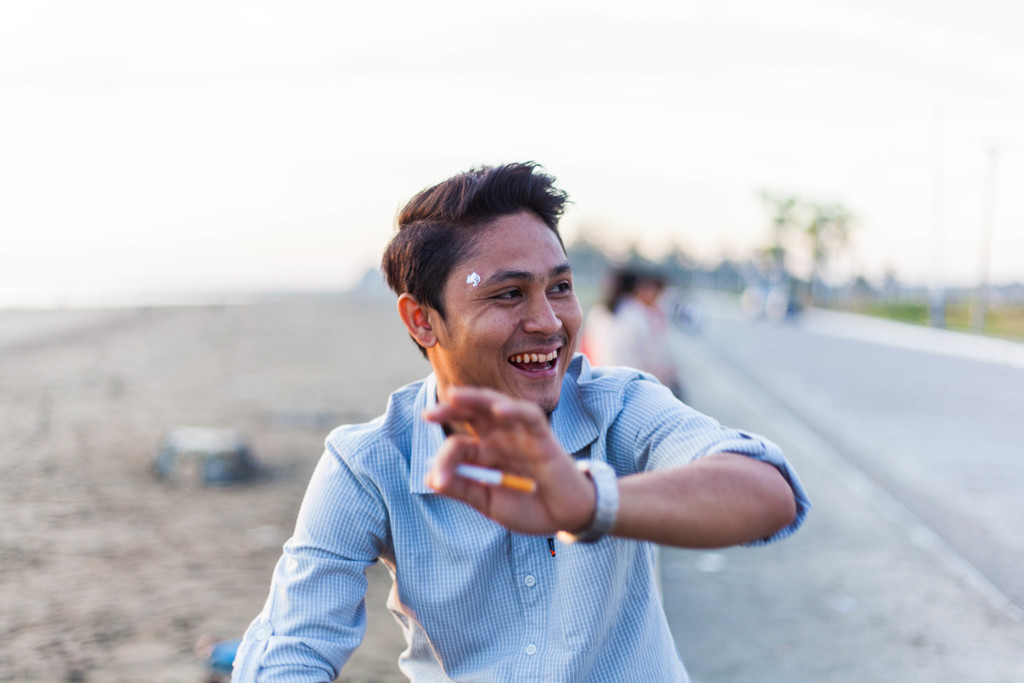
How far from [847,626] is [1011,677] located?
31.0 inches

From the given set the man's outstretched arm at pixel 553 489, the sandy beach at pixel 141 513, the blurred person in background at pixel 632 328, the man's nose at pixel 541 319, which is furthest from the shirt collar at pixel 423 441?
the blurred person in background at pixel 632 328

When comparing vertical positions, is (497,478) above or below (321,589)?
above

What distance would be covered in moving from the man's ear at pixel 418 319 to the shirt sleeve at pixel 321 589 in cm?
33

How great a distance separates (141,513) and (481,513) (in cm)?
593

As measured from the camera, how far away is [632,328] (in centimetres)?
703

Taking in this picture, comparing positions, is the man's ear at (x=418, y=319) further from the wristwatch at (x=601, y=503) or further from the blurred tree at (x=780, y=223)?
the blurred tree at (x=780, y=223)

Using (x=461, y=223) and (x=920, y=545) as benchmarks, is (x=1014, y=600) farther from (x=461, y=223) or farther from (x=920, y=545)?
(x=461, y=223)

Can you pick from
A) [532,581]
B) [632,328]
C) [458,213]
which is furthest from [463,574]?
[632,328]

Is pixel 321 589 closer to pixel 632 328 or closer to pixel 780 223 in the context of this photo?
pixel 632 328

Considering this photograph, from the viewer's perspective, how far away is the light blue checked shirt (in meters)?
1.73

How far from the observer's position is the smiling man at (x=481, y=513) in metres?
1.73

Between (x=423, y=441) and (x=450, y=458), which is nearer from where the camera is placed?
(x=450, y=458)

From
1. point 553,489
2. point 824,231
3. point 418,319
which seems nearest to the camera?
point 553,489

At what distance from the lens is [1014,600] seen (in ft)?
16.3
